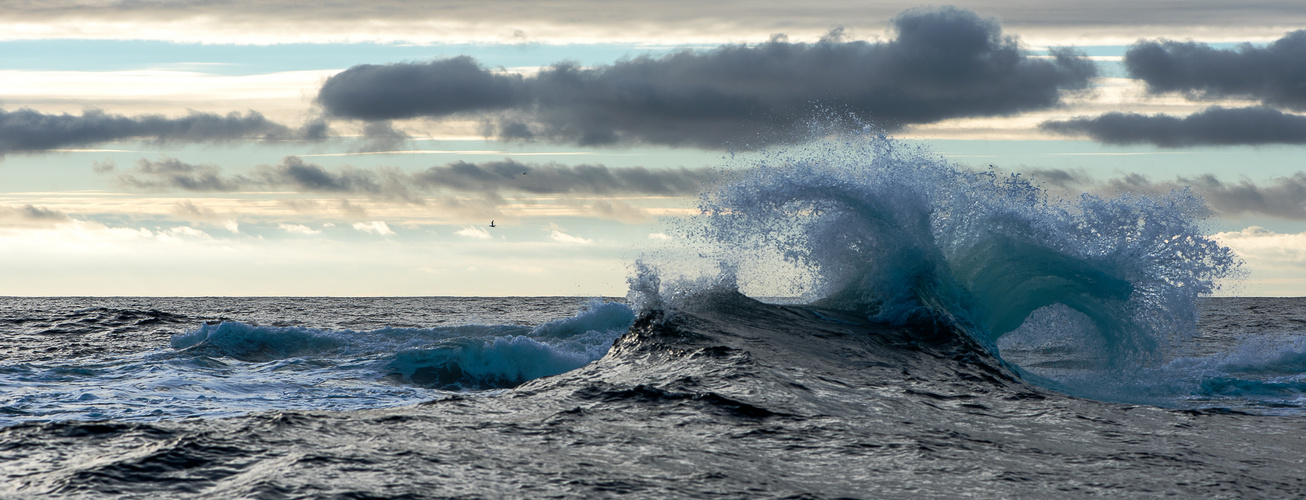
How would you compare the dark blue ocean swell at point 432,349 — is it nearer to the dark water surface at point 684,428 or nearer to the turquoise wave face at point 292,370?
the turquoise wave face at point 292,370

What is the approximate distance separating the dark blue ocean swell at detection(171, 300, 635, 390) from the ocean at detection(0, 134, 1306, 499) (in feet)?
0.21

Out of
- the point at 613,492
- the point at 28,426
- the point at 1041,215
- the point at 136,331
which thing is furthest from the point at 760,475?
the point at 136,331

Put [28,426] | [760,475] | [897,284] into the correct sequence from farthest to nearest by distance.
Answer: [897,284] → [28,426] → [760,475]

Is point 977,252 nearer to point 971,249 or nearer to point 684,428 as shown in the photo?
point 971,249

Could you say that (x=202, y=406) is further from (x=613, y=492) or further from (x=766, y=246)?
(x=766, y=246)

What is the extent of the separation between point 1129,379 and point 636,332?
6454 mm

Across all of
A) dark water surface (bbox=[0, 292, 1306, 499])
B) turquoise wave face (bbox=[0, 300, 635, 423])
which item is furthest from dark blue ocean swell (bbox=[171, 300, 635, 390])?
dark water surface (bbox=[0, 292, 1306, 499])

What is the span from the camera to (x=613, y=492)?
468 cm

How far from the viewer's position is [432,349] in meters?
13.8

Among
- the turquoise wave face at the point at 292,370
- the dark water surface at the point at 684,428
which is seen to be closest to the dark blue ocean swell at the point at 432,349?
the turquoise wave face at the point at 292,370

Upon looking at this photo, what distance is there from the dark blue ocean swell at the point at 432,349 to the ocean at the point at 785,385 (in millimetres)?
65

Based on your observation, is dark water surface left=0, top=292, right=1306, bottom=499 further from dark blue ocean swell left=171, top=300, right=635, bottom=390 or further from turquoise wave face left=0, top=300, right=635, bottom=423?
dark blue ocean swell left=171, top=300, right=635, bottom=390

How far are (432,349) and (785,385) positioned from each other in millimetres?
7299

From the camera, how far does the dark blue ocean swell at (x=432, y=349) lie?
1267 centimetres
